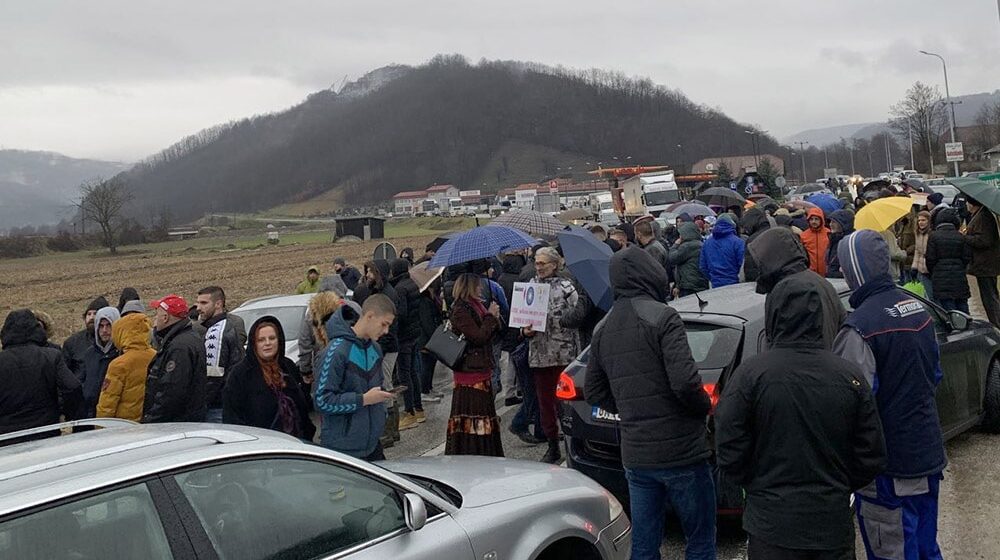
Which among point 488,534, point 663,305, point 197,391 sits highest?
point 663,305

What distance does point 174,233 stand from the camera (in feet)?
294

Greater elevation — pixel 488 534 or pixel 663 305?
pixel 663 305

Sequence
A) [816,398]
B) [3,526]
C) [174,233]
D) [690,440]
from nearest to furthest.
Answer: [3,526] < [816,398] < [690,440] < [174,233]

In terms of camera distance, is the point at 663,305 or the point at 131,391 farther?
the point at 131,391

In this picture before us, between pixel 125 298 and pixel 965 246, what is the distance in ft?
33.7

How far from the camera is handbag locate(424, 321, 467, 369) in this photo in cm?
671

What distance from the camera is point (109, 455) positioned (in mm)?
2920

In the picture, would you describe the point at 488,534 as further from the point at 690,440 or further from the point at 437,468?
the point at 690,440

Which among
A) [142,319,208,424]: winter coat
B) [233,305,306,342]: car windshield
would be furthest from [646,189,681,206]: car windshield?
[142,319,208,424]: winter coat

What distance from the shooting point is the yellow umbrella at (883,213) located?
898 cm

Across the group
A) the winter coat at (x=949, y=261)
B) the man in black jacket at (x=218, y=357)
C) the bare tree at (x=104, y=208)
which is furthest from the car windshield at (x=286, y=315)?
the bare tree at (x=104, y=208)

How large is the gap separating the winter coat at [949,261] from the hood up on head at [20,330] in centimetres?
1018

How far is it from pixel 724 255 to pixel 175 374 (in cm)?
691

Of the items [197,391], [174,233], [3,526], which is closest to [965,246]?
[197,391]
